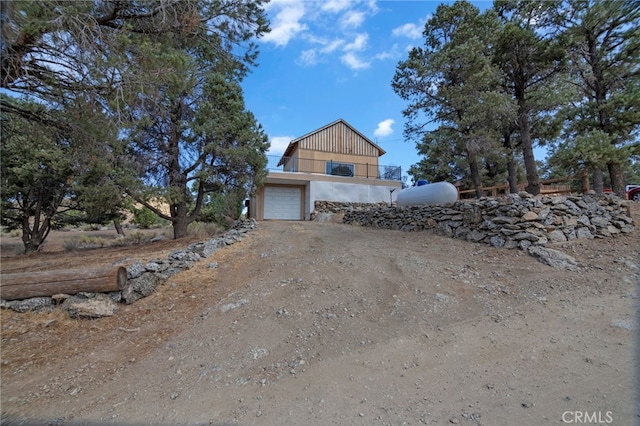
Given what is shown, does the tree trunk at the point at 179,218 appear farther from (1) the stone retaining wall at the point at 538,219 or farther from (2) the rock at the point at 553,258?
(2) the rock at the point at 553,258

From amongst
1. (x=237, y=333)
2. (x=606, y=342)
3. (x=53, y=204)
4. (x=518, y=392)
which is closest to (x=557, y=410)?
(x=518, y=392)

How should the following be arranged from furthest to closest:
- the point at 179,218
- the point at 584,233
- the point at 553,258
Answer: the point at 179,218, the point at 584,233, the point at 553,258

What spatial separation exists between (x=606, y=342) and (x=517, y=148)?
12140mm

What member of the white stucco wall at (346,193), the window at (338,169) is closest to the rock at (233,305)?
the white stucco wall at (346,193)

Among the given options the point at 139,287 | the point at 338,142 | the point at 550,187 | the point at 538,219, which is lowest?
the point at 139,287

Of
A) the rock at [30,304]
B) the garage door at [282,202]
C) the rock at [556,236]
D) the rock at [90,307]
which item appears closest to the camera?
the rock at [90,307]

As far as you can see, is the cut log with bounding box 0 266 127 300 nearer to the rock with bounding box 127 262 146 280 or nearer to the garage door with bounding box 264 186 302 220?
the rock with bounding box 127 262 146 280

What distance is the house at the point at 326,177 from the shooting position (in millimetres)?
14625

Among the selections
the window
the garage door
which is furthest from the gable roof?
the garage door

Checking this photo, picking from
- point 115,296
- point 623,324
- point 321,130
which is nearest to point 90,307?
point 115,296

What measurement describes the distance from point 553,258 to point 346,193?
10.8 meters

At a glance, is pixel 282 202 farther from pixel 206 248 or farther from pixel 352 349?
pixel 352 349

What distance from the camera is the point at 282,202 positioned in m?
15.2

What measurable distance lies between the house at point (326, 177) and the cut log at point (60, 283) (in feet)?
32.4
